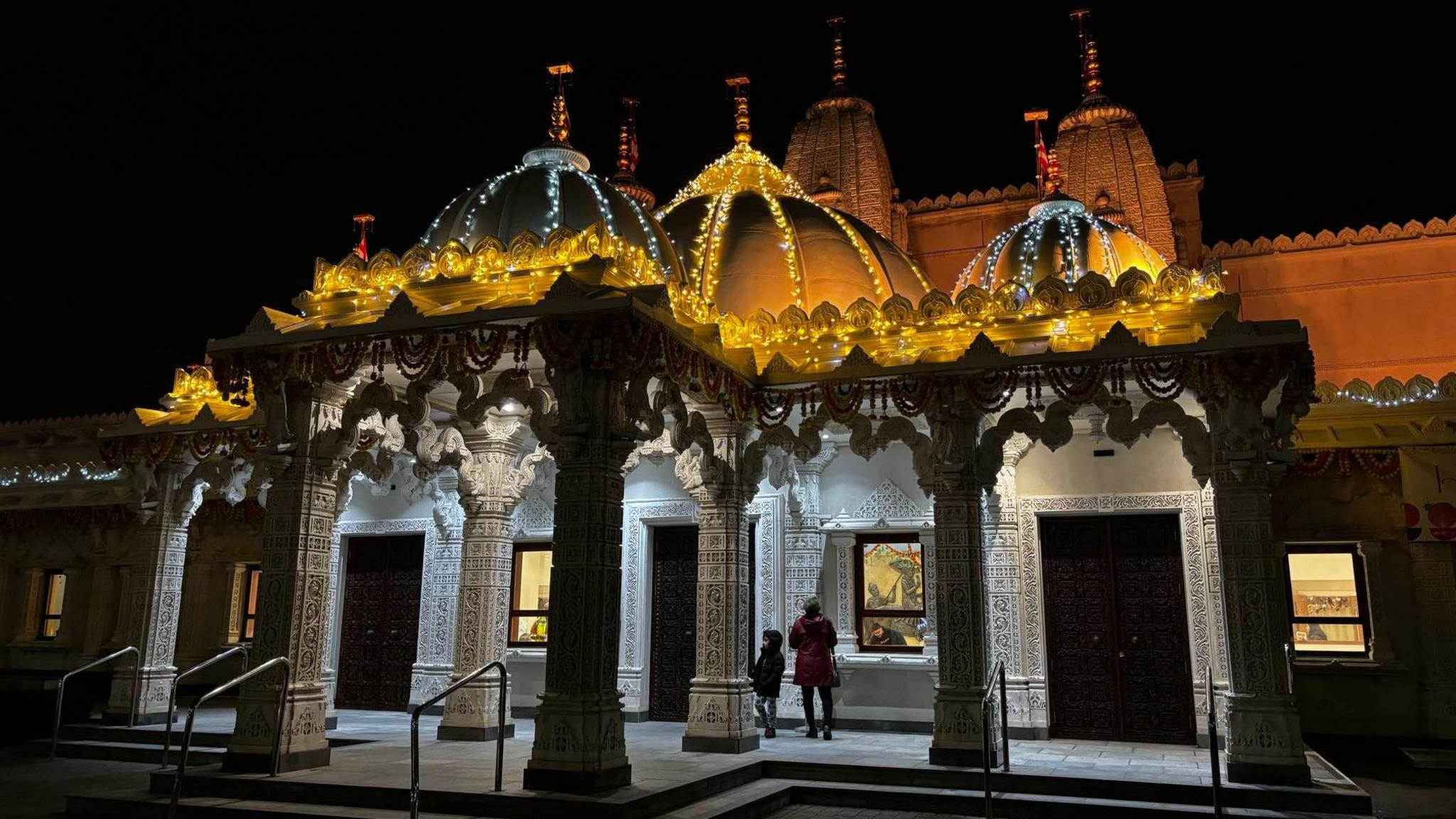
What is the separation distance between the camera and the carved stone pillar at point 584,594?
7.13m

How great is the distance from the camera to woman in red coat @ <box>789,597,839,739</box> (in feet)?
33.9

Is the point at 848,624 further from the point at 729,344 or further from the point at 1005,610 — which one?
the point at 729,344

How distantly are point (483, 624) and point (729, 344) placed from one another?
381 cm

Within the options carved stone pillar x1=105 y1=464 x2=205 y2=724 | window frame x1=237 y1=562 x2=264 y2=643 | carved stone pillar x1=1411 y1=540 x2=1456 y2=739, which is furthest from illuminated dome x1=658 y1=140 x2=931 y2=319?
window frame x1=237 y1=562 x2=264 y2=643

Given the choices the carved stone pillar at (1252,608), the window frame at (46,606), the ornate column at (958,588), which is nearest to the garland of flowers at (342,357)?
the ornate column at (958,588)

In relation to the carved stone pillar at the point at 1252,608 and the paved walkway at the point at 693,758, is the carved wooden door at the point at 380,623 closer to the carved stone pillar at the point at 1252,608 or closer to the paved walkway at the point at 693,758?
the paved walkway at the point at 693,758

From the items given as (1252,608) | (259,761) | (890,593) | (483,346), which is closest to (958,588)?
(1252,608)

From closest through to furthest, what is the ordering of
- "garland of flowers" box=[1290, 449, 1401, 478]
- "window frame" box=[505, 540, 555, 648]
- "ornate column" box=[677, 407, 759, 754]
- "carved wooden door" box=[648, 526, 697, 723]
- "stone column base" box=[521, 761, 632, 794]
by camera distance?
"stone column base" box=[521, 761, 632, 794]
"ornate column" box=[677, 407, 759, 754]
"garland of flowers" box=[1290, 449, 1401, 478]
"carved wooden door" box=[648, 526, 697, 723]
"window frame" box=[505, 540, 555, 648]

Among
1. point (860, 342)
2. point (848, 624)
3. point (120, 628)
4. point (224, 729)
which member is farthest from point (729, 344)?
point (120, 628)

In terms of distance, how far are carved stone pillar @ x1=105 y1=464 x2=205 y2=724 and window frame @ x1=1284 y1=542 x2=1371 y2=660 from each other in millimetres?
12577

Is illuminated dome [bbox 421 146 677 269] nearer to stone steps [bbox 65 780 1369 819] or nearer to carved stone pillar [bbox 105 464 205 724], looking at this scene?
stone steps [bbox 65 780 1369 819]

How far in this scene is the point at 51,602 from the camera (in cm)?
1800

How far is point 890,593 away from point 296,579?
21.0 ft

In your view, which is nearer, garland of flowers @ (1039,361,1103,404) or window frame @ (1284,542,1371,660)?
garland of flowers @ (1039,361,1103,404)
